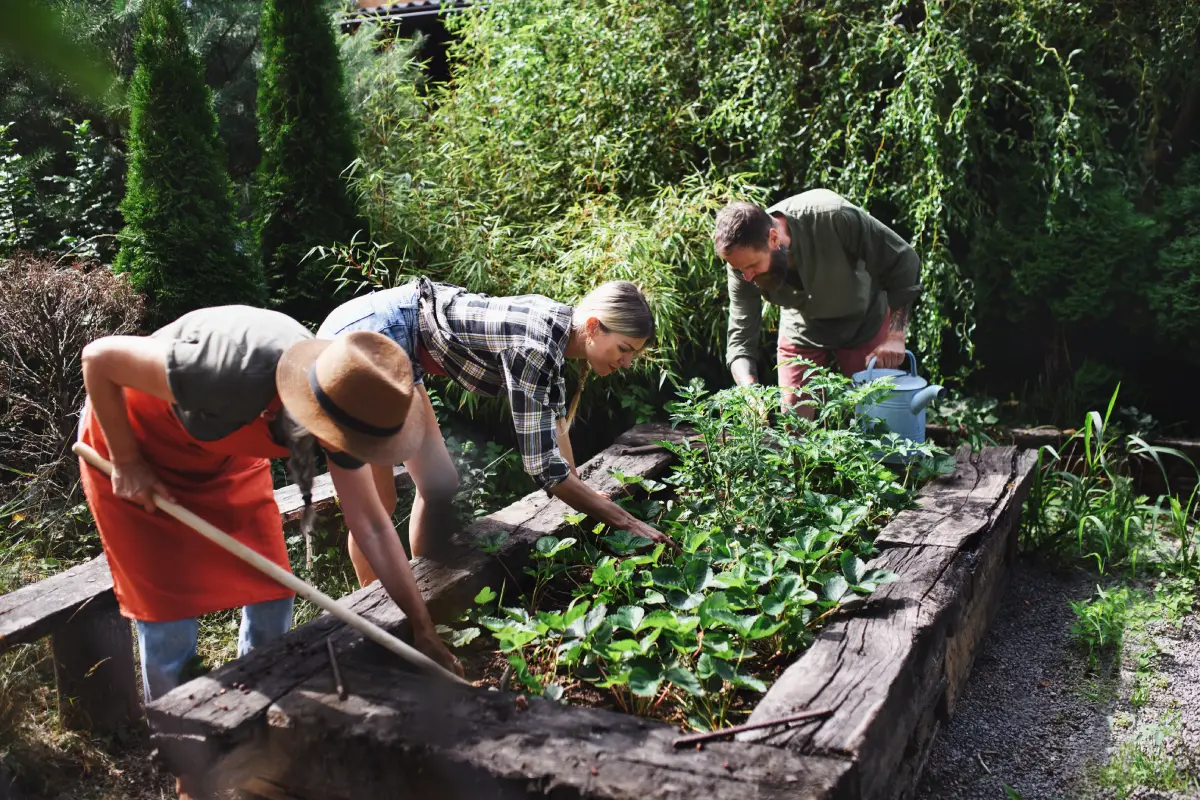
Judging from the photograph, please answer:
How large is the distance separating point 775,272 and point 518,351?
1.44 metres

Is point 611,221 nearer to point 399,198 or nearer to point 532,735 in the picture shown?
point 399,198

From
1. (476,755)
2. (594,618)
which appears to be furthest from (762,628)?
(476,755)

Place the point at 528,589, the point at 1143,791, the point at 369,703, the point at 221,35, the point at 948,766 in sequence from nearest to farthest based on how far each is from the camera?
the point at 369,703 < the point at 1143,791 < the point at 948,766 < the point at 528,589 < the point at 221,35

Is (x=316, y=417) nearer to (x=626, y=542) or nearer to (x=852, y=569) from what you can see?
(x=626, y=542)

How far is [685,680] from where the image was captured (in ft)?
7.05

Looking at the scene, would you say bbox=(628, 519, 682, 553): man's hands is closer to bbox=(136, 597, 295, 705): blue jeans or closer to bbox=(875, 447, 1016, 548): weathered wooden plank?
bbox=(875, 447, 1016, 548): weathered wooden plank

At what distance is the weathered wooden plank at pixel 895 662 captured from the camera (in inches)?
75.3

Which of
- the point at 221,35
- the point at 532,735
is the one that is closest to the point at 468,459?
the point at 532,735

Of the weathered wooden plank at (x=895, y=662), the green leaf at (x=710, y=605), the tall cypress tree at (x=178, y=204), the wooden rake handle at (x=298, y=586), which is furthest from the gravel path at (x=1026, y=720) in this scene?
the tall cypress tree at (x=178, y=204)

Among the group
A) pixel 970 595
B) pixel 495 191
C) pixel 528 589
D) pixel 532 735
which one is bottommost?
pixel 970 595

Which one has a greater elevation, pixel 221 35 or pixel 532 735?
pixel 221 35

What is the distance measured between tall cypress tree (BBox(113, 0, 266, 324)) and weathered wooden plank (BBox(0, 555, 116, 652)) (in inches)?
81.9

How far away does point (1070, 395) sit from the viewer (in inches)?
214

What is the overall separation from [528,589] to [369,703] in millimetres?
1002
